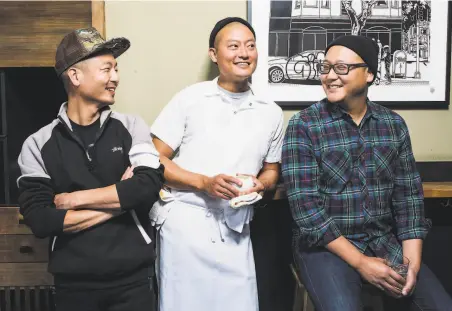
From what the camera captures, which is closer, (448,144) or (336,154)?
(336,154)

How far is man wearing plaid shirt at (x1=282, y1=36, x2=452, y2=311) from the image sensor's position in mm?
1863

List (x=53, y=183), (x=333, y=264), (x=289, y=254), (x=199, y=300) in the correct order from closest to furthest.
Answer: (x=53, y=183)
(x=333, y=264)
(x=199, y=300)
(x=289, y=254)

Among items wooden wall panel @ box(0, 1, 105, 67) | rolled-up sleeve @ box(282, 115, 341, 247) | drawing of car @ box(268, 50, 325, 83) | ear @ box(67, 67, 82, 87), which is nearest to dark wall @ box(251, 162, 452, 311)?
rolled-up sleeve @ box(282, 115, 341, 247)

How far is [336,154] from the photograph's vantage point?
76.0 inches

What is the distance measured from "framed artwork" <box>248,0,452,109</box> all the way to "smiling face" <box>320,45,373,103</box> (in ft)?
1.75

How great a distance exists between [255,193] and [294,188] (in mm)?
165

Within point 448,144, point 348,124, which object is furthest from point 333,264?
point 448,144

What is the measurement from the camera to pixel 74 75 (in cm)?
173

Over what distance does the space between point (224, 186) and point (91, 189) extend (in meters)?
0.53

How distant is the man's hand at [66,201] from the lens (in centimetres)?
162

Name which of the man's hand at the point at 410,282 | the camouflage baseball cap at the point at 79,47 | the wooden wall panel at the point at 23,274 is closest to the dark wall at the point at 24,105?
the wooden wall panel at the point at 23,274

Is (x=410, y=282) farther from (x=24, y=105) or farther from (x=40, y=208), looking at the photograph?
(x=24, y=105)

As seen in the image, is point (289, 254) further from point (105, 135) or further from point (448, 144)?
point (105, 135)

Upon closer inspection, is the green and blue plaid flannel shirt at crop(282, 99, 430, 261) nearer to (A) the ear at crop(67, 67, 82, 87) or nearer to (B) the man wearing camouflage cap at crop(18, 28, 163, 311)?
(B) the man wearing camouflage cap at crop(18, 28, 163, 311)
